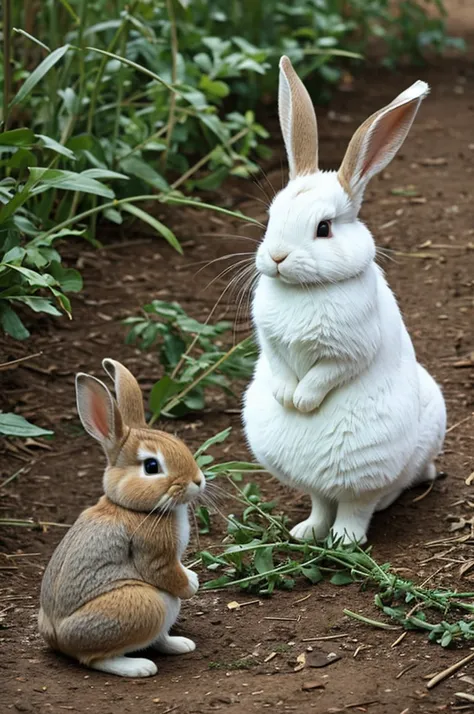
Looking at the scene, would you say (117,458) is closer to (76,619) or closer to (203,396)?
(76,619)

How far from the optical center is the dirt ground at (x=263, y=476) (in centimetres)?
331

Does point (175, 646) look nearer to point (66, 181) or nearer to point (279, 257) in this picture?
point (279, 257)

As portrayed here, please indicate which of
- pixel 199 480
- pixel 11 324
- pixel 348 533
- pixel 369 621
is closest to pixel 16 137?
pixel 11 324

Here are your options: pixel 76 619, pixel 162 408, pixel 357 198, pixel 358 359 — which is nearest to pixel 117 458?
pixel 76 619

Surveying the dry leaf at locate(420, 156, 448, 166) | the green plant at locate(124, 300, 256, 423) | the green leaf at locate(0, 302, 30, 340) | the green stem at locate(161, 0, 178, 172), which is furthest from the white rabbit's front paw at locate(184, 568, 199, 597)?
the dry leaf at locate(420, 156, 448, 166)

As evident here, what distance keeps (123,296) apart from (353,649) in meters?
3.16

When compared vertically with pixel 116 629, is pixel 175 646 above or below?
below

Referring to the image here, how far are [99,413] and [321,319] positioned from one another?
0.80 m

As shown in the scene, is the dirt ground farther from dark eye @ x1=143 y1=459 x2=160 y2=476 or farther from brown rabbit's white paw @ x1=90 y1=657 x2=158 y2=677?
dark eye @ x1=143 y1=459 x2=160 y2=476

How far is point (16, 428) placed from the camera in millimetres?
4059

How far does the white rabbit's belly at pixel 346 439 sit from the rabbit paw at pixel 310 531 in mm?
197

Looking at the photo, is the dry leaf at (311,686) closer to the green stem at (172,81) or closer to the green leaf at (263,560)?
the green leaf at (263,560)

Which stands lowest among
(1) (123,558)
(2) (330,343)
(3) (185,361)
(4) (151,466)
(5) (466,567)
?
(3) (185,361)

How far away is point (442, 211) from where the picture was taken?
7.05 metres
